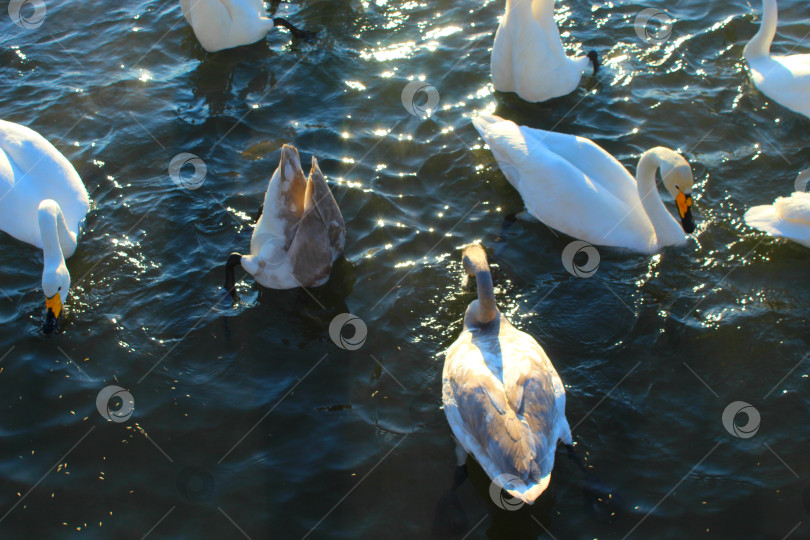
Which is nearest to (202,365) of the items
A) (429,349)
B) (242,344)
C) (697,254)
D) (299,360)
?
(242,344)

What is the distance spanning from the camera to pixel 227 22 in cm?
884

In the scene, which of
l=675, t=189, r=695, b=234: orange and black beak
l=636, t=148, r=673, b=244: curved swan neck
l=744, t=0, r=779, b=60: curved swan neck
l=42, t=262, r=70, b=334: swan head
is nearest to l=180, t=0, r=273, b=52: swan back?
l=42, t=262, r=70, b=334: swan head

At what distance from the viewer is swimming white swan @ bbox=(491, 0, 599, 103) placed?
293 inches

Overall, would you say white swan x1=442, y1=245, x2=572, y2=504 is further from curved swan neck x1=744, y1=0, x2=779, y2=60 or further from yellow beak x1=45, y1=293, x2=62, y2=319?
curved swan neck x1=744, y1=0, x2=779, y2=60

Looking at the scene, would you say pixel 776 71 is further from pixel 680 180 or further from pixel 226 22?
pixel 226 22

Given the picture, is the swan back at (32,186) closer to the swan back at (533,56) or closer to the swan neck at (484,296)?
the swan neck at (484,296)

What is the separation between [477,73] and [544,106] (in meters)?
1.08

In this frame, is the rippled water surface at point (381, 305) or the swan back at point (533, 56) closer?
the rippled water surface at point (381, 305)

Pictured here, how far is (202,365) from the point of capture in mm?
5828

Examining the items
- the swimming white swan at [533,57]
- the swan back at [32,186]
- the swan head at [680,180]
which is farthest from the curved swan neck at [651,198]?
the swan back at [32,186]

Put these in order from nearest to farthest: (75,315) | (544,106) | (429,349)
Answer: (429,349) < (75,315) < (544,106)

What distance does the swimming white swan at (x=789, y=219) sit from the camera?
6.21 meters

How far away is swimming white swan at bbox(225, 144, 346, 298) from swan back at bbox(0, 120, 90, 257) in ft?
6.34

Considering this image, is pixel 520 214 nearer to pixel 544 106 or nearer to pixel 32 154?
pixel 544 106
